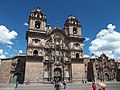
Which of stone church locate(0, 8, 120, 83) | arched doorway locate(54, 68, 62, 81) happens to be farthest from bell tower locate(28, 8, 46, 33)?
arched doorway locate(54, 68, 62, 81)

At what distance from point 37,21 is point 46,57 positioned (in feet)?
31.8

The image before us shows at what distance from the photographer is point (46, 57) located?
1388 inches

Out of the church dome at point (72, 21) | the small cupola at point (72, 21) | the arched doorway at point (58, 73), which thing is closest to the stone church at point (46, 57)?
the arched doorway at point (58, 73)

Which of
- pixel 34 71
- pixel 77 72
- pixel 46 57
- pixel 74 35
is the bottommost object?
pixel 77 72

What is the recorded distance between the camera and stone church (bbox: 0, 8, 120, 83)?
108ft

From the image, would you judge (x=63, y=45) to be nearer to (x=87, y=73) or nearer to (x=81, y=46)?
(x=81, y=46)

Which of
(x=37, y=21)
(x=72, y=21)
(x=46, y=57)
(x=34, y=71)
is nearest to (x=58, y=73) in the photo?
Result: (x=46, y=57)

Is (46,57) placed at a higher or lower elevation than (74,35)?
lower

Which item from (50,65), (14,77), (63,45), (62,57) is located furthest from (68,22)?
(14,77)

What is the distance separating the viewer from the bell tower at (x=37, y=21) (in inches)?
1420

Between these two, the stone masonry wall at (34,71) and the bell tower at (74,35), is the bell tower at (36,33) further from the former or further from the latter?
the bell tower at (74,35)

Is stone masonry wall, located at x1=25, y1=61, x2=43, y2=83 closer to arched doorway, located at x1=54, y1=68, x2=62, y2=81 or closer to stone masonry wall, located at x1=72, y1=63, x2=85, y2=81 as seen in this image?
arched doorway, located at x1=54, y1=68, x2=62, y2=81

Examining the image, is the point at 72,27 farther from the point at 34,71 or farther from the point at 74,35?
the point at 34,71

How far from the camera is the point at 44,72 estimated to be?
33.9 meters
